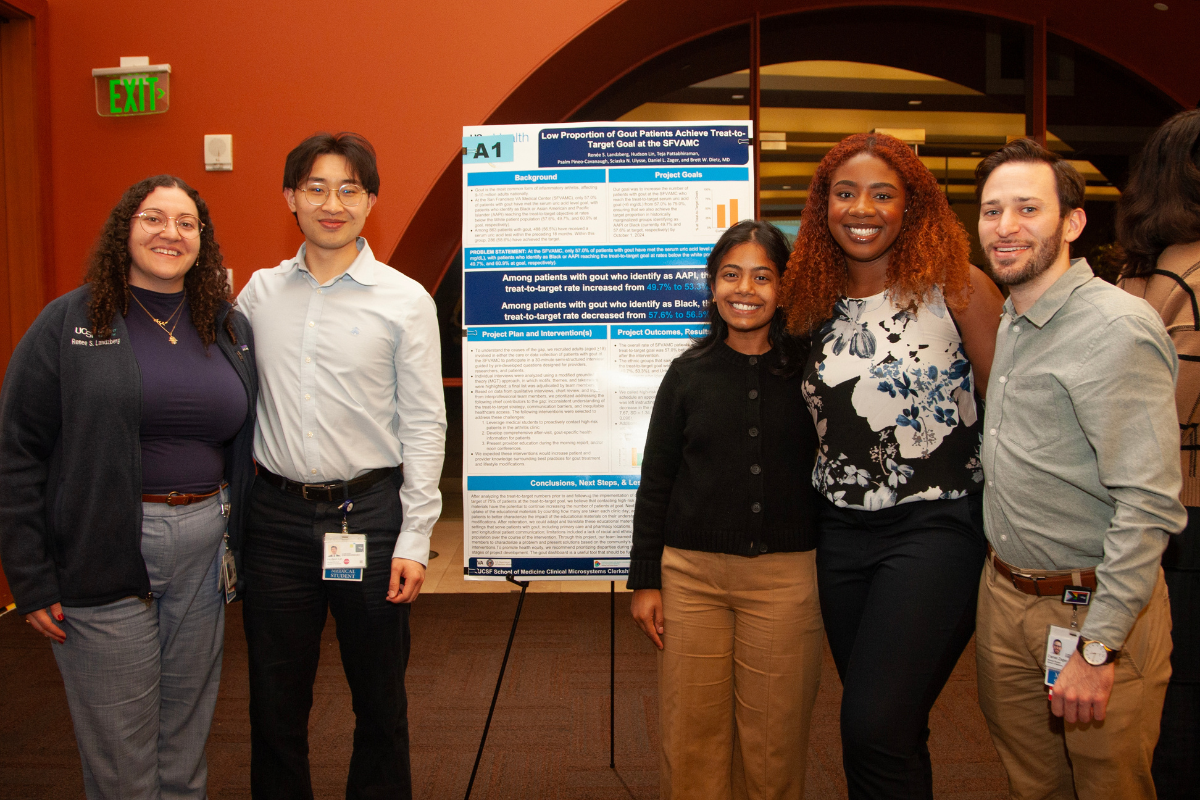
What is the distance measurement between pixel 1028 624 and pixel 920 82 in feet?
12.9

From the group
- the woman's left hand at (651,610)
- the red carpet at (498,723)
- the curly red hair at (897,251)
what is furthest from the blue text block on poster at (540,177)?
the red carpet at (498,723)

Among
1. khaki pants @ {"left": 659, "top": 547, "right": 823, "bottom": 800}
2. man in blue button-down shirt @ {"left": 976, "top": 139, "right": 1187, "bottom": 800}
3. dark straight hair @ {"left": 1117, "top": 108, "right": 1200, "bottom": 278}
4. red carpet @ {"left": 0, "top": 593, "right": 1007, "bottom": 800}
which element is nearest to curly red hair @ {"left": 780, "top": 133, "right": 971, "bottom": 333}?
man in blue button-down shirt @ {"left": 976, "top": 139, "right": 1187, "bottom": 800}

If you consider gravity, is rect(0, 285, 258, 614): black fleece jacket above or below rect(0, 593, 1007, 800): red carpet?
A: above

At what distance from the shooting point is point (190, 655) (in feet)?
5.69

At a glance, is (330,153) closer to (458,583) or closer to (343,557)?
(343,557)

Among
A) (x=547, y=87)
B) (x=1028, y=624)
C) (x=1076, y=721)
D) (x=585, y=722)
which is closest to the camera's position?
(x=1076, y=721)

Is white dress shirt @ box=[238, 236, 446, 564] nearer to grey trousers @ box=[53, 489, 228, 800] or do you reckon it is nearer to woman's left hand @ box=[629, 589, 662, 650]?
grey trousers @ box=[53, 489, 228, 800]

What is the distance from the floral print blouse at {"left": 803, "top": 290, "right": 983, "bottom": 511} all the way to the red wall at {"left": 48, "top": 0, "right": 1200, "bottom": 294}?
2.61 metres

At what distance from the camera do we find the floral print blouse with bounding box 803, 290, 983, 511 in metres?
1.58

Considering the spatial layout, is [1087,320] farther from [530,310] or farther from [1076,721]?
[530,310]

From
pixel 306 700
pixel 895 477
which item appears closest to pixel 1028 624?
pixel 895 477

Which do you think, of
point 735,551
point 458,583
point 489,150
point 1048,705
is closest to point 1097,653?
point 1048,705

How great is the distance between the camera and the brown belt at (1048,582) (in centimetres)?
137

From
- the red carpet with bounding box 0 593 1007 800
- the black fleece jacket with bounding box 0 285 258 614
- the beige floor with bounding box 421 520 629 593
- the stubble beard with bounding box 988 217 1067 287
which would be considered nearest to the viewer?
the stubble beard with bounding box 988 217 1067 287
